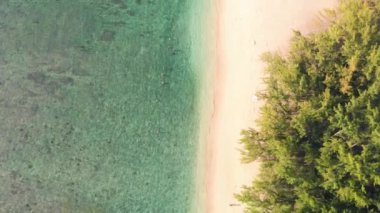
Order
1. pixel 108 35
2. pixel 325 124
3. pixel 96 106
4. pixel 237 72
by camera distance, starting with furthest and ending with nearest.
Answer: pixel 108 35 → pixel 96 106 → pixel 237 72 → pixel 325 124

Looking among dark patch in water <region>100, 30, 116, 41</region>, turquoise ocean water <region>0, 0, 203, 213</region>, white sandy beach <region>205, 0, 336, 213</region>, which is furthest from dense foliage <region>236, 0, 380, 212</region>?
dark patch in water <region>100, 30, 116, 41</region>

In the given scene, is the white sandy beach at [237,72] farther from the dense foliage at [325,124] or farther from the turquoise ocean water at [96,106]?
the dense foliage at [325,124]

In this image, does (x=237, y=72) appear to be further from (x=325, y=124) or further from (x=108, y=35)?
(x=108, y=35)

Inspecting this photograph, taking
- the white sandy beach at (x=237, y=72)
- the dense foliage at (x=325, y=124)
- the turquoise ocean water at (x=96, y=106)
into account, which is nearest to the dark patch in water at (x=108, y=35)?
the turquoise ocean water at (x=96, y=106)

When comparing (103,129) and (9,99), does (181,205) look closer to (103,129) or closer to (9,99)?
(103,129)

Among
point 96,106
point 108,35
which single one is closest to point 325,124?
point 96,106
